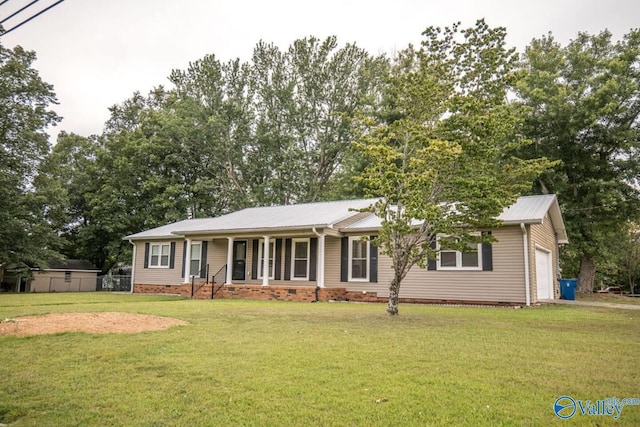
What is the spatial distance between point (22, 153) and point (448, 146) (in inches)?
941

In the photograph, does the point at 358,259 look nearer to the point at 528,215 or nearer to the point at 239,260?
the point at 239,260

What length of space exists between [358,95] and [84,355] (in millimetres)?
26930

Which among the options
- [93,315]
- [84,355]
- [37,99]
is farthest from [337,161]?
[84,355]

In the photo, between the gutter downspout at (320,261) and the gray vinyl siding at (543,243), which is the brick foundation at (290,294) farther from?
the gray vinyl siding at (543,243)

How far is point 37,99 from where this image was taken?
82.4ft

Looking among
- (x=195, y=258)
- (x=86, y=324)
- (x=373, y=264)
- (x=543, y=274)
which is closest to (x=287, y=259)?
(x=373, y=264)

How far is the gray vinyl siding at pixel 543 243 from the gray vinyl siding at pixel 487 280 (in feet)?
1.35

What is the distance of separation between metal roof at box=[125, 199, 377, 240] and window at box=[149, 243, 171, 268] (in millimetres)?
596

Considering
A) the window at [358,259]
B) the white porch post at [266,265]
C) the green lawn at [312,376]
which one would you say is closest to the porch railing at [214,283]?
the white porch post at [266,265]

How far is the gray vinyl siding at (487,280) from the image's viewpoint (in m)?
13.8

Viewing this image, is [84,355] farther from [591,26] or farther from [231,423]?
[591,26]

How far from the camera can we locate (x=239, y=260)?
Result: 792 inches

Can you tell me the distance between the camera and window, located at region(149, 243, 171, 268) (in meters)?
23.3

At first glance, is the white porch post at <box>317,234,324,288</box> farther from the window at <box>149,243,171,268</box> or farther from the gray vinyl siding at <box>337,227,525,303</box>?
the window at <box>149,243,171,268</box>
